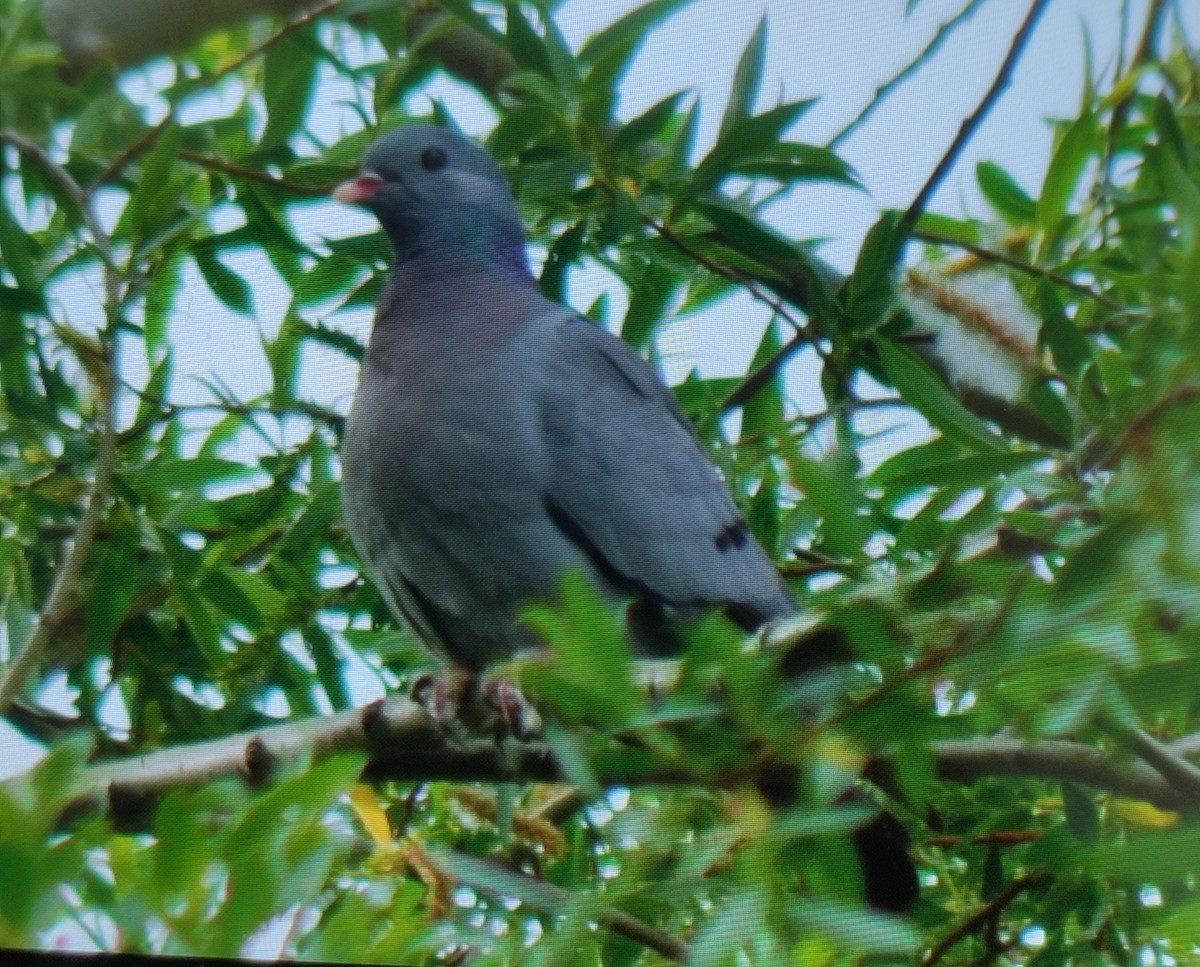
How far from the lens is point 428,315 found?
142 cm

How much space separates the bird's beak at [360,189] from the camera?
55.6 inches

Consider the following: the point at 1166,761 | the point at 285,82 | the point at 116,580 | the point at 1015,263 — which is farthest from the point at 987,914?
the point at 285,82

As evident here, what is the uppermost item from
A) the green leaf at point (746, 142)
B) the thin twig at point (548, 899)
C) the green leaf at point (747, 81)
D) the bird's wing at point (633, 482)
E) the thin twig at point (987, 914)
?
the green leaf at point (747, 81)

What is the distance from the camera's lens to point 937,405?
3.36 feet

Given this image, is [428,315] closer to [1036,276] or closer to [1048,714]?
[1036,276]

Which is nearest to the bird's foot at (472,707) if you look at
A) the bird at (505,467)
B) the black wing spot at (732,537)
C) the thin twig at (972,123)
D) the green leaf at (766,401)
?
the bird at (505,467)

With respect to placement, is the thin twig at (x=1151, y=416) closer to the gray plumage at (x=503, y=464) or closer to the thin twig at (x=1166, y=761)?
the thin twig at (x=1166, y=761)

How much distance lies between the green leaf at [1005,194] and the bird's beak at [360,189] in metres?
0.55

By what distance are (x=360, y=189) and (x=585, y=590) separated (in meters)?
0.76

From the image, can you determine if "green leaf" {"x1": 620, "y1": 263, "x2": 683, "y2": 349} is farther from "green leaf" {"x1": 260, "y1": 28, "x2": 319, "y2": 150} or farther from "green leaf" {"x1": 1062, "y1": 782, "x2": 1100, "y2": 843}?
"green leaf" {"x1": 1062, "y1": 782, "x2": 1100, "y2": 843}

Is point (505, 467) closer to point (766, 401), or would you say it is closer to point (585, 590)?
point (766, 401)

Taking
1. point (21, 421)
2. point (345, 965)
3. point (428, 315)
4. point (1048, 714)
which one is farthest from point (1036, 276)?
point (21, 421)

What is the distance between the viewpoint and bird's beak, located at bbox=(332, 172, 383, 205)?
1411 mm

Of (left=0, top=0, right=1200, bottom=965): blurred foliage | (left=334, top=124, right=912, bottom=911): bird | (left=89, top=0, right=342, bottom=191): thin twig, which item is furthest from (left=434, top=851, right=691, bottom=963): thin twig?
(left=89, top=0, right=342, bottom=191): thin twig
